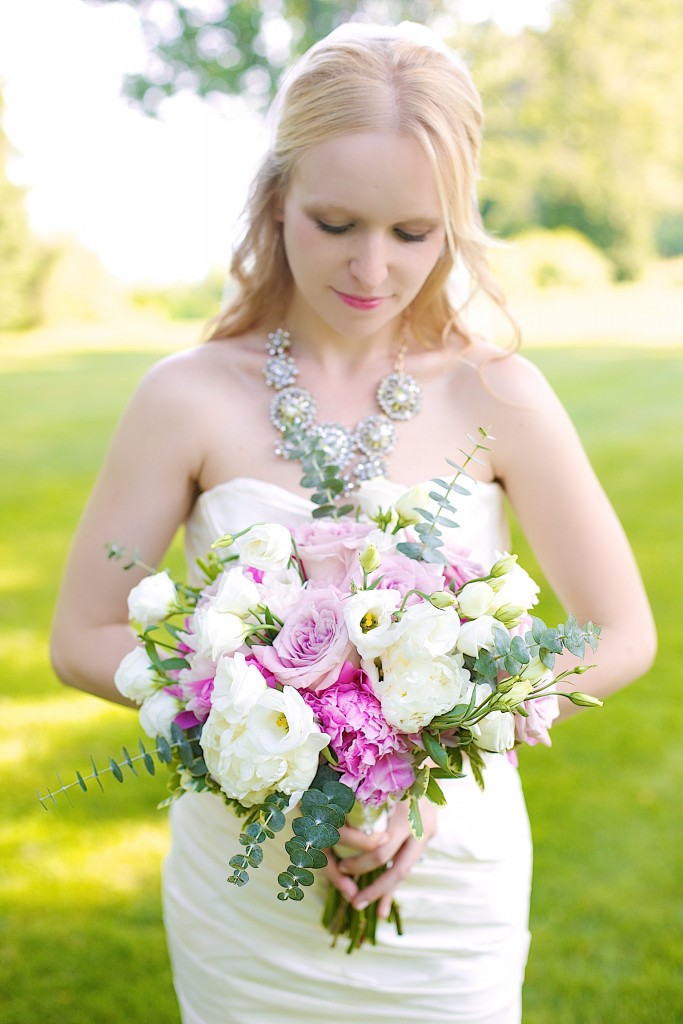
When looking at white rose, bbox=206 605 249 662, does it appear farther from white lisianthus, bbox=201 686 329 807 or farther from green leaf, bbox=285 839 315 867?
green leaf, bbox=285 839 315 867

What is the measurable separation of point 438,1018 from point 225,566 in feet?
3.98

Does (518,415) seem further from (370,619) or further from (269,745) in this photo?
(269,745)

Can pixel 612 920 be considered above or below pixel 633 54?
below

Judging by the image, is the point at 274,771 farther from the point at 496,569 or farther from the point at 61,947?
the point at 61,947

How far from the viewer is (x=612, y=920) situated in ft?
14.0

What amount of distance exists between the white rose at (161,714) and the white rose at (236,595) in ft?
0.85

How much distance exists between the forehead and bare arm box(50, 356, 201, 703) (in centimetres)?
62

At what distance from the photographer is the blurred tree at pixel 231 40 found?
30.0 feet

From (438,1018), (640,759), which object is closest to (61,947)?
(438,1018)

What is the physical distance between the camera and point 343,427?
2.62m

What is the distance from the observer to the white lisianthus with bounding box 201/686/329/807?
1.66 metres

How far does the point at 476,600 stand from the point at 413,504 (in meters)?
0.24

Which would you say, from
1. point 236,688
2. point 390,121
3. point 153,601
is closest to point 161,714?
point 153,601

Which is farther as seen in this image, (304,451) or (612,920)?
(612,920)
